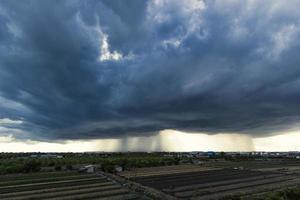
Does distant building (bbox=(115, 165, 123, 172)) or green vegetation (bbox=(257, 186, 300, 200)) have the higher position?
distant building (bbox=(115, 165, 123, 172))

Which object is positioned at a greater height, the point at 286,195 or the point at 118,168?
the point at 118,168

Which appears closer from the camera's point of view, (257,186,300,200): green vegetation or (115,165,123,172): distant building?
(257,186,300,200): green vegetation

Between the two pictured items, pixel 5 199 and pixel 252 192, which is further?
pixel 252 192

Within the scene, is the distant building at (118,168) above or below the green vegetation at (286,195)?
above

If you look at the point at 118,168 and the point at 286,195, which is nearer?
the point at 286,195

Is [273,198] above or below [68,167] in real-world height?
below

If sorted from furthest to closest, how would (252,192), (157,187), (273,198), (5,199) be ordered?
(157,187)
(252,192)
(5,199)
(273,198)

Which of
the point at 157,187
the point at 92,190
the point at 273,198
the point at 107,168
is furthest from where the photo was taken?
the point at 107,168

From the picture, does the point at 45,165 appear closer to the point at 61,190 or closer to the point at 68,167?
the point at 68,167

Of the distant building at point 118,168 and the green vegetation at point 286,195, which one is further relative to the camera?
the distant building at point 118,168

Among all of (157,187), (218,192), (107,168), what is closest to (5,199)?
(157,187)
